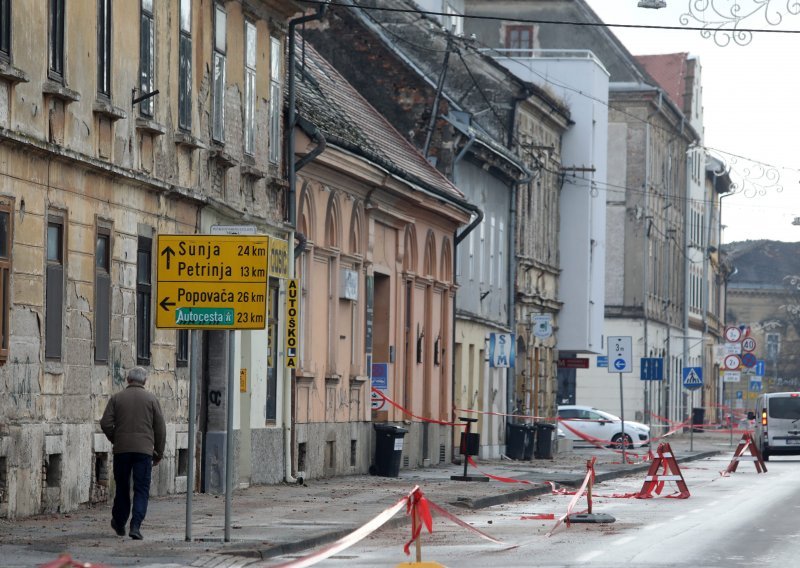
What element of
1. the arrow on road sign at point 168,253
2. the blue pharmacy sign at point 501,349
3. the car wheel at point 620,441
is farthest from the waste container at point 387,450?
the car wheel at point 620,441

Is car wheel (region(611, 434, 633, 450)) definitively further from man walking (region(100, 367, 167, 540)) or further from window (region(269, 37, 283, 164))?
man walking (region(100, 367, 167, 540))

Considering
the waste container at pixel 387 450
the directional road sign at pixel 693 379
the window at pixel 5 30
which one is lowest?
the waste container at pixel 387 450

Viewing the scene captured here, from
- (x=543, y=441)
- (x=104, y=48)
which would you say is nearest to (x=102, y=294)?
(x=104, y=48)

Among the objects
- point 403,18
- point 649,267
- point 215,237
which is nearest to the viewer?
point 215,237

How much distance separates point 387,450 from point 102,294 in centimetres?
1203

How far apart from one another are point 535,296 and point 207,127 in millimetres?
28763

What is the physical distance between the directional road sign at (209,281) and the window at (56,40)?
4.04 m

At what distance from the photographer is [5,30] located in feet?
63.8

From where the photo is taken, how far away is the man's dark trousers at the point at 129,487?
1806 cm

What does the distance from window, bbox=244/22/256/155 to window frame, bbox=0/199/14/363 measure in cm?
883

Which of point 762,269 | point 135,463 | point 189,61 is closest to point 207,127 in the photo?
point 189,61

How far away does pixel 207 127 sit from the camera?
26.5 m

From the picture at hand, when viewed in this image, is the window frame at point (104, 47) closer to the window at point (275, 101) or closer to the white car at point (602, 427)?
the window at point (275, 101)

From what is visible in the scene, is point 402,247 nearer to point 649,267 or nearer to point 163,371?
point 163,371
